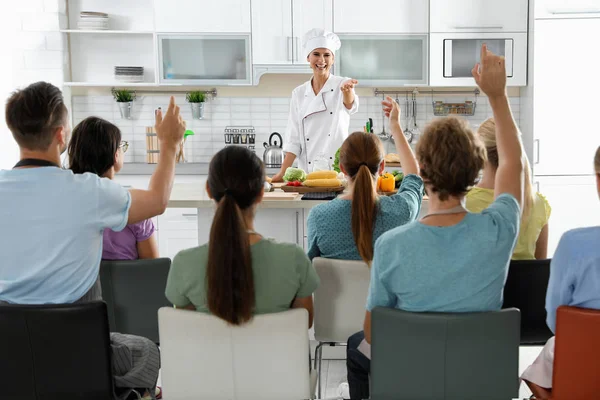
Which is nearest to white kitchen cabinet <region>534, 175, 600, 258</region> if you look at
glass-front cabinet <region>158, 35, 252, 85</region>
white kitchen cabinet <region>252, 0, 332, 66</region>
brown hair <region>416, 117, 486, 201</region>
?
white kitchen cabinet <region>252, 0, 332, 66</region>

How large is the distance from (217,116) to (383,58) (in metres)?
1.42

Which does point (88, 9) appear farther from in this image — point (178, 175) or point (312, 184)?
point (312, 184)

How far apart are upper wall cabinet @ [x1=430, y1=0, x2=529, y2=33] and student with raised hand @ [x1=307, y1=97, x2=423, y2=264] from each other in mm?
3061

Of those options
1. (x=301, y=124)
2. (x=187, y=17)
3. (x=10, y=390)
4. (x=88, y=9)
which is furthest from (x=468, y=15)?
(x=10, y=390)

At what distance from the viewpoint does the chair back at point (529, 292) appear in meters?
2.18

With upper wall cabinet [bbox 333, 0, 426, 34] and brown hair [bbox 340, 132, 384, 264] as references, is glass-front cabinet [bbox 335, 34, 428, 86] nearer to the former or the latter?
upper wall cabinet [bbox 333, 0, 426, 34]

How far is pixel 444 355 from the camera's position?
65.7 inches

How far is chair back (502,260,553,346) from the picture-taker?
86.0 inches

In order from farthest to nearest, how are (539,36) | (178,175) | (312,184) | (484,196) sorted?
(178,175)
(539,36)
(312,184)
(484,196)

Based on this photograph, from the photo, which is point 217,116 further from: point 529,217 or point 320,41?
point 529,217

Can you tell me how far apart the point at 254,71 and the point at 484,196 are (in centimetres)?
319

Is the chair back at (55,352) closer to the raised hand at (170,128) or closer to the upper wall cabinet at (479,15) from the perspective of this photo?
the raised hand at (170,128)

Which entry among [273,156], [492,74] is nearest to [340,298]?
[492,74]

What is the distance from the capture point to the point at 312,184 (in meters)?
3.12
